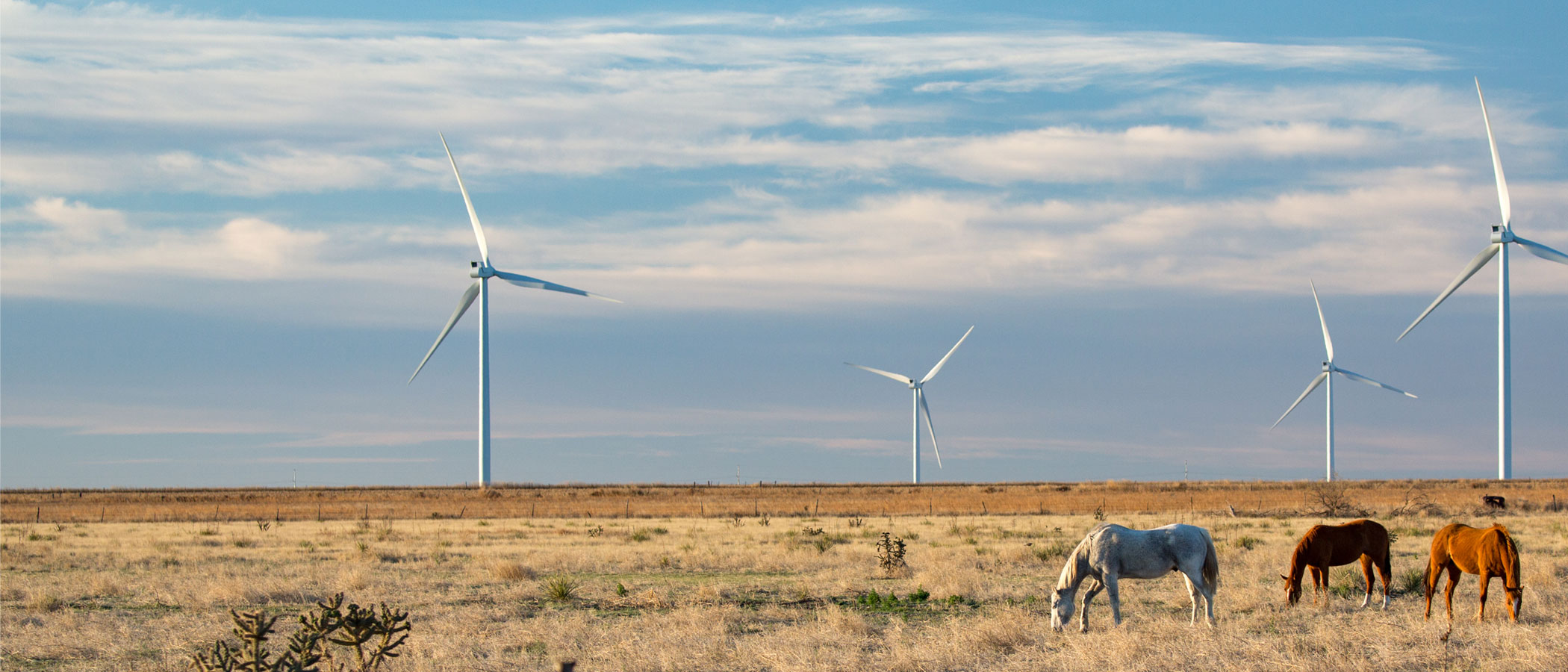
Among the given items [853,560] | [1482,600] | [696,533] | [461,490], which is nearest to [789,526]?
[696,533]

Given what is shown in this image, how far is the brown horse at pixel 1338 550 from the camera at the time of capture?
17.4 m

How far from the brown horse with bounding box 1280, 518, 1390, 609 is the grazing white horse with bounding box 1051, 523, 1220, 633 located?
6.14ft

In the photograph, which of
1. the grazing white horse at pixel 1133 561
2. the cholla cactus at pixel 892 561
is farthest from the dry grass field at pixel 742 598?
the grazing white horse at pixel 1133 561

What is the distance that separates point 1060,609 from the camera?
1619 cm

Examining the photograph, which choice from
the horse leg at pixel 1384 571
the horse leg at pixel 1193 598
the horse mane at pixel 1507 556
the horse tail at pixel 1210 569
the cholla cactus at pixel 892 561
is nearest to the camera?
the horse mane at pixel 1507 556

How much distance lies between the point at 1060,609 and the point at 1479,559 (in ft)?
17.2

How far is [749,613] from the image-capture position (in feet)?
64.0

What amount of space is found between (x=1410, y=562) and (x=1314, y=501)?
38.1 metres

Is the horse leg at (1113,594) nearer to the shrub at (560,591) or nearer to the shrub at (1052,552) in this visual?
the shrub at (560,591)

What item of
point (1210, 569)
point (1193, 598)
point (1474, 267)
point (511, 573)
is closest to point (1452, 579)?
point (1210, 569)

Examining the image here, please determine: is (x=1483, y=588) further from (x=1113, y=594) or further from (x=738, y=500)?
(x=738, y=500)

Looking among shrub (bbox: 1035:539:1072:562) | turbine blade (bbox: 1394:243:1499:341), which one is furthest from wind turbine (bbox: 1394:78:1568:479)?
shrub (bbox: 1035:539:1072:562)

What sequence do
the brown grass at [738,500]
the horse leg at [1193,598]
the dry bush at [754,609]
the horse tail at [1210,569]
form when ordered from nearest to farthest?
the dry bush at [754,609] < the horse leg at [1193,598] < the horse tail at [1210,569] < the brown grass at [738,500]

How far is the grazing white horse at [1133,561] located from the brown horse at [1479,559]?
283cm
